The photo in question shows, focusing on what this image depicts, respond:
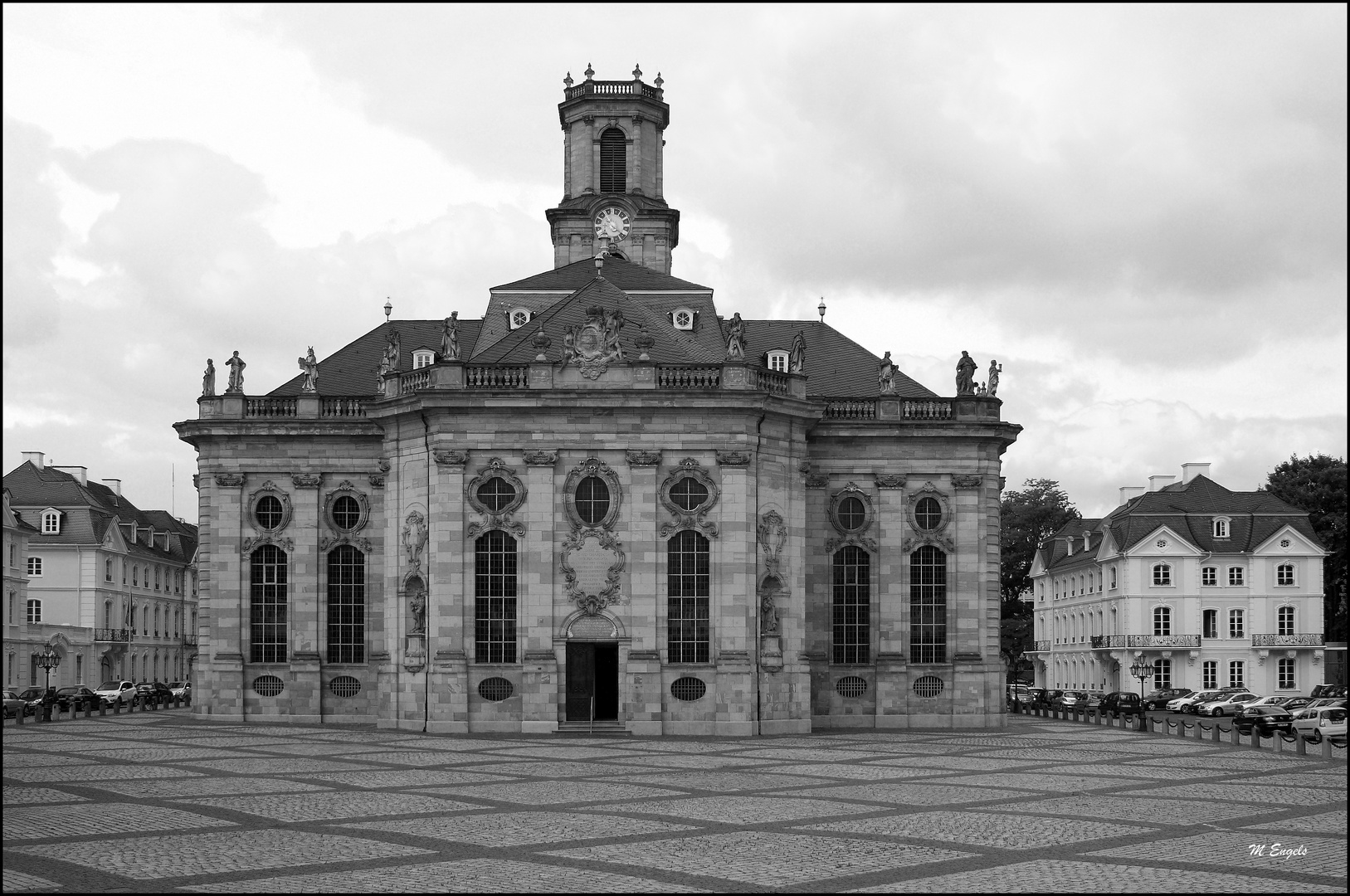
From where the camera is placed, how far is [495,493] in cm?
5391

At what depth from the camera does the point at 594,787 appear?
3372 centimetres

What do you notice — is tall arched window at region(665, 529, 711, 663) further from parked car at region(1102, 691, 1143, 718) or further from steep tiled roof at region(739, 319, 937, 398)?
parked car at region(1102, 691, 1143, 718)

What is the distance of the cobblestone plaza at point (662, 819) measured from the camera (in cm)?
2134

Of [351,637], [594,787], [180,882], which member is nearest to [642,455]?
[351,637]

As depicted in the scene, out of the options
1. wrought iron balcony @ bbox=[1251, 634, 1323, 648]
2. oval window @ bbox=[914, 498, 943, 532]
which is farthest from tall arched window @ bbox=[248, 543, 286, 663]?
wrought iron balcony @ bbox=[1251, 634, 1323, 648]

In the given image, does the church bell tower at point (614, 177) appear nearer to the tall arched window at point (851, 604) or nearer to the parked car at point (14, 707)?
the tall arched window at point (851, 604)

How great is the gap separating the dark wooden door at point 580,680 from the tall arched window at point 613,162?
27.6 meters

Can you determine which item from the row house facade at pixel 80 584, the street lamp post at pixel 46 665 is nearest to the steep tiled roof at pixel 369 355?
the street lamp post at pixel 46 665

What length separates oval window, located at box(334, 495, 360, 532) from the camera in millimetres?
60812

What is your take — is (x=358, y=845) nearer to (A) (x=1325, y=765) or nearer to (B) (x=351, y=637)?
(A) (x=1325, y=765)

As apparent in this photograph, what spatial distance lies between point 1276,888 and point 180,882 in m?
13.4

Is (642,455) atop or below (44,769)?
atop

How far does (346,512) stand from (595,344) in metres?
12.9

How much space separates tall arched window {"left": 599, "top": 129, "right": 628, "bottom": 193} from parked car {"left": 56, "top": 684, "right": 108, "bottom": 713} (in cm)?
3098
